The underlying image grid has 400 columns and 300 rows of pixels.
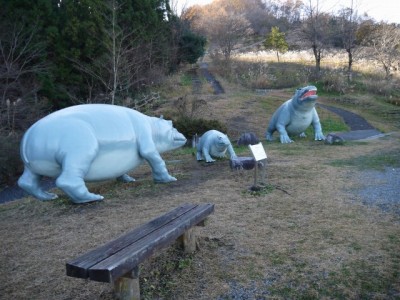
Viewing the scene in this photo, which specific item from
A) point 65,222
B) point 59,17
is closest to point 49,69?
point 59,17

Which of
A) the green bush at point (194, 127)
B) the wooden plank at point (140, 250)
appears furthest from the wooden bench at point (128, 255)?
the green bush at point (194, 127)

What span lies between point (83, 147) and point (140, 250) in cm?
301

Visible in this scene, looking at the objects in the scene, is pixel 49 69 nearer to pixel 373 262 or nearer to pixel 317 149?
pixel 317 149

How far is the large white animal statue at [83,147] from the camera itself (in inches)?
217

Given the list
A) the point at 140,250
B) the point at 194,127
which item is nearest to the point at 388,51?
the point at 194,127

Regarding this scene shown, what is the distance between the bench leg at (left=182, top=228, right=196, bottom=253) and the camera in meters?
3.91

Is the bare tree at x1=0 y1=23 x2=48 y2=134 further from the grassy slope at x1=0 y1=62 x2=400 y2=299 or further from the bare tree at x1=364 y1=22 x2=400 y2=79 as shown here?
the bare tree at x1=364 y1=22 x2=400 y2=79

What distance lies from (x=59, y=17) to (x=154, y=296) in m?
15.6

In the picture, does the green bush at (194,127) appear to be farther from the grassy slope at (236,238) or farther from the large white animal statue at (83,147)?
the large white animal statue at (83,147)

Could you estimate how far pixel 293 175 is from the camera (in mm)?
7434

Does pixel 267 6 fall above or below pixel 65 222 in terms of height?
above

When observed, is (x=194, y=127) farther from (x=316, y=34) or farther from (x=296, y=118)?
(x=316, y=34)

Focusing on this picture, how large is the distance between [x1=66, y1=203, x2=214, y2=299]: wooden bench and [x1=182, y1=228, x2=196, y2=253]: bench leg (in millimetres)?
70

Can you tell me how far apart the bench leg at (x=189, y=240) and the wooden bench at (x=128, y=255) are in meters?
0.07
